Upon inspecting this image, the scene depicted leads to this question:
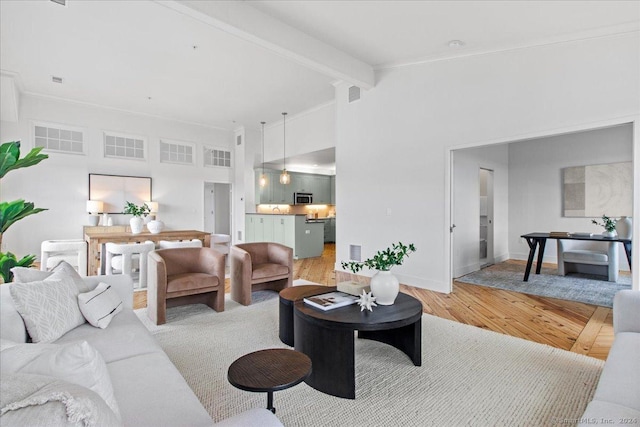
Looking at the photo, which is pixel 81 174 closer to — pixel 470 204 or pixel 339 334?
pixel 339 334

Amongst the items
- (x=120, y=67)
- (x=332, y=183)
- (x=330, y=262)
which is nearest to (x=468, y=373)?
(x=330, y=262)

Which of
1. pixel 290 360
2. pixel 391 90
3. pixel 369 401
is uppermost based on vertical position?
pixel 391 90

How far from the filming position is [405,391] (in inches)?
83.5

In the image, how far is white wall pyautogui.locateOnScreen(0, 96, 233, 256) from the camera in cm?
636

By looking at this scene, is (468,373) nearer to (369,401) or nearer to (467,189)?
(369,401)

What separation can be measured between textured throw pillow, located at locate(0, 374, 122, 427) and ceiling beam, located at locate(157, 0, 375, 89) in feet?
10.7

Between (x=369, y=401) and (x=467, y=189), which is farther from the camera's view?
(x=467, y=189)

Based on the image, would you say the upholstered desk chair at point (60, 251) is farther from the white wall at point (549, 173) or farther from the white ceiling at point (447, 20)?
the white wall at point (549, 173)

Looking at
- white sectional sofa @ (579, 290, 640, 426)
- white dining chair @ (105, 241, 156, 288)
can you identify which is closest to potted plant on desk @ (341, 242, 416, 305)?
white sectional sofa @ (579, 290, 640, 426)

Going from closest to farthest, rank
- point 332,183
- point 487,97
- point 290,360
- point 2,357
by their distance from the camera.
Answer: point 2,357
point 290,360
point 487,97
point 332,183

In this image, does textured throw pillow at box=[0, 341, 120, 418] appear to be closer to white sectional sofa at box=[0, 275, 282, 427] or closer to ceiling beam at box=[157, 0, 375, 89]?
white sectional sofa at box=[0, 275, 282, 427]

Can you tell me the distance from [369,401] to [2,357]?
1778 mm

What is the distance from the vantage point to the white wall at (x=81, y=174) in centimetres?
636

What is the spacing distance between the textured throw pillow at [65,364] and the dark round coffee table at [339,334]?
121cm
